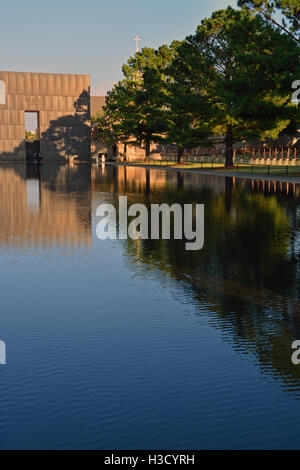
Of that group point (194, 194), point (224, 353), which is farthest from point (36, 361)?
point (194, 194)

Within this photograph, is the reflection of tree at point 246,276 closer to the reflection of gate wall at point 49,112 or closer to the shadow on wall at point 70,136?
the reflection of gate wall at point 49,112

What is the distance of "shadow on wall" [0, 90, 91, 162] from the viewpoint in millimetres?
117562

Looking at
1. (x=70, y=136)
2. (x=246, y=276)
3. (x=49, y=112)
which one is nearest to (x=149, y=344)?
(x=246, y=276)

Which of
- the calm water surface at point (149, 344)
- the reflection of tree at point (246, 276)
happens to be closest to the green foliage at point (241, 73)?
the reflection of tree at point (246, 276)

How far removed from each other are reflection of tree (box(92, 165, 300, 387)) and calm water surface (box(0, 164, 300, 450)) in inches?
1.1

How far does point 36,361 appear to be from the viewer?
6168mm

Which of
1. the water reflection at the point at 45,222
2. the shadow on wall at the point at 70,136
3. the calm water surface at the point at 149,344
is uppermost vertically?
the shadow on wall at the point at 70,136

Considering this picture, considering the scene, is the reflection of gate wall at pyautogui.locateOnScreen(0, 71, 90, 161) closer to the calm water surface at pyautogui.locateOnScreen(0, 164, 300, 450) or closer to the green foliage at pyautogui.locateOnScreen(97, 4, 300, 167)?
the green foliage at pyautogui.locateOnScreen(97, 4, 300, 167)

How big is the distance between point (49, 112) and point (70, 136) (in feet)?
20.3

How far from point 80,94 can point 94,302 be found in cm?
11436

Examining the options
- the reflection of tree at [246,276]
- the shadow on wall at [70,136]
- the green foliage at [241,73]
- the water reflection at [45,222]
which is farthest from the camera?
the shadow on wall at [70,136]

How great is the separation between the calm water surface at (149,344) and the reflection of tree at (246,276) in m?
0.03

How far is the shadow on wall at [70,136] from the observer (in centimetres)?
11756

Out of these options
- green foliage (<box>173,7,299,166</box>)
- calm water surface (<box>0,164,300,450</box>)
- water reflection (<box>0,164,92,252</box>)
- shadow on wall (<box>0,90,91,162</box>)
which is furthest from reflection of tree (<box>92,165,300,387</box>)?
shadow on wall (<box>0,90,91,162</box>)
